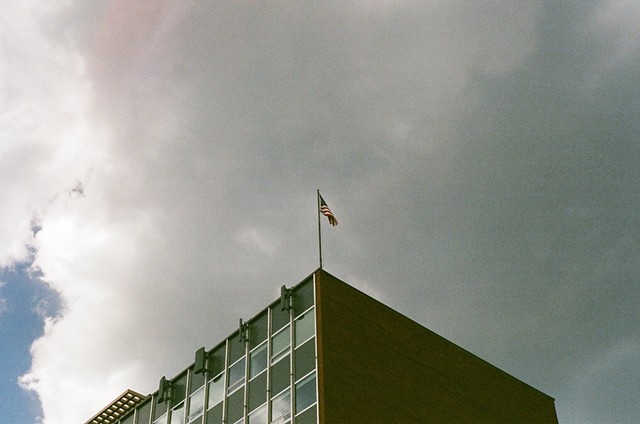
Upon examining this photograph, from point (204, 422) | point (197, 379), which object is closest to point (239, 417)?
point (204, 422)

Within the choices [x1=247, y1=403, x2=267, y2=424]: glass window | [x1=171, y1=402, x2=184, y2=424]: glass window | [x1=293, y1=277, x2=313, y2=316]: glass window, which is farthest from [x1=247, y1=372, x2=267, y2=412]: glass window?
[x1=171, y1=402, x2=184, y2=424]: glass window

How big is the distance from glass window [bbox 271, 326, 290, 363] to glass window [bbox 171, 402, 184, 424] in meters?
8.54

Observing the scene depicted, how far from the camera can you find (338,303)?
134 ft

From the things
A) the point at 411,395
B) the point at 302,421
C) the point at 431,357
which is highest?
the point at 431,357

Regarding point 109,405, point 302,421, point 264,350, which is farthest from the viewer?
point 109,405

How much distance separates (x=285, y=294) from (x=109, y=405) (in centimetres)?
1754

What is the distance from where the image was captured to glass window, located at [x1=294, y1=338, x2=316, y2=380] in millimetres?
38125

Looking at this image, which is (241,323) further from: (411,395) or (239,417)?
(411,395)

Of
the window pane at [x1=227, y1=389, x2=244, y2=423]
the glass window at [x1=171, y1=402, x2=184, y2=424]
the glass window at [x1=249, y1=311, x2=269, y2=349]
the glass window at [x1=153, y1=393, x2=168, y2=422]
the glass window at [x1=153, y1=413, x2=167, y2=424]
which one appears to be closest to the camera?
the window pane at [x1=227, y1=389, x2=244, y2=423]

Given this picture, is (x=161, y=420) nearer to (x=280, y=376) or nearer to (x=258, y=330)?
(x=258, y=330)

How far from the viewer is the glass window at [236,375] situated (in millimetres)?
42438

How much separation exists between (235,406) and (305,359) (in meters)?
5.56

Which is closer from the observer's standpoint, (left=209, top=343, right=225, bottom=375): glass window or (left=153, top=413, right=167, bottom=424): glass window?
(left=209, top=343, right=225, bottom=375): glass window

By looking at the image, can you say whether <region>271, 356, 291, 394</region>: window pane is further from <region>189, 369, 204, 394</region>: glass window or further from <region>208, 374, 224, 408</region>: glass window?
<region>189, 369, 204, 394</region>: glass window
